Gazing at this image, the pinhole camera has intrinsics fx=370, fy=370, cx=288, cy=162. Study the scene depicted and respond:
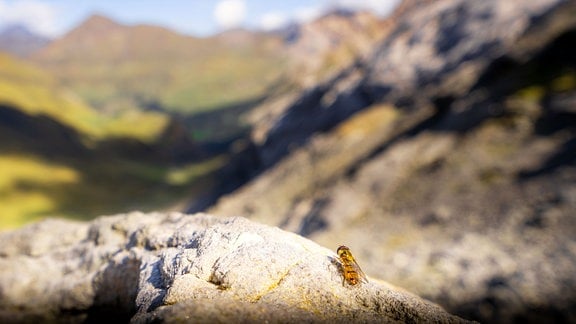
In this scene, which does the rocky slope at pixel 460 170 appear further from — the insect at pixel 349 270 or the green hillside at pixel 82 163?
the green hillside at pixel 82 163

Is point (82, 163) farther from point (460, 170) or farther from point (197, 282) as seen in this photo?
point (197, 282)

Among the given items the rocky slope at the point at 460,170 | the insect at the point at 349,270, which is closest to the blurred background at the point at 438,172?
the rocky slope at the point at 460,170

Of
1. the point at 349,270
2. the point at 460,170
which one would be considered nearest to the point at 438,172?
the point at 460,170

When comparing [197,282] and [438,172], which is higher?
[438,172]

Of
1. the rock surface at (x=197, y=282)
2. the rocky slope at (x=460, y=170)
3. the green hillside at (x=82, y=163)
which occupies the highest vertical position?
the green hillside at (x=82, y=163)

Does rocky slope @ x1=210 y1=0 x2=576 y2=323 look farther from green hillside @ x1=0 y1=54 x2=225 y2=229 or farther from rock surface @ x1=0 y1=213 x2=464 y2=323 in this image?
green hillside @ x1=0 y1=54 x2=225 y2=229

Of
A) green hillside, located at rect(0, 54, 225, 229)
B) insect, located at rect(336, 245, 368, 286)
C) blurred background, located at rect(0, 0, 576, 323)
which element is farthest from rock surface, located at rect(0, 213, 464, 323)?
green hillside, located at rect(0, 54, 225, 229)
